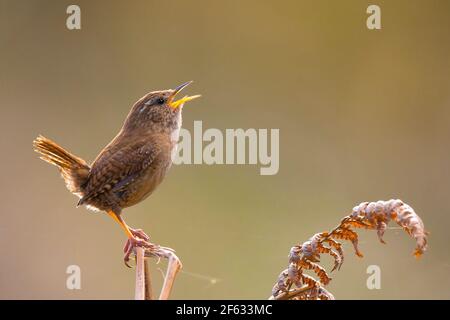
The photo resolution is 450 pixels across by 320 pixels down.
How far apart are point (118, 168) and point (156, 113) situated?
41 cm

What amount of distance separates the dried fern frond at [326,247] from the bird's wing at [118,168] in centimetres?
127

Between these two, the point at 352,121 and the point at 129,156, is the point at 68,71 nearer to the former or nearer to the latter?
the point at 352,121

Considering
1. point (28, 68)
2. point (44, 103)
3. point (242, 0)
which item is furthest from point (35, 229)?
point (242, 0)

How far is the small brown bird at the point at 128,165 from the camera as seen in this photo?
3.44 metres

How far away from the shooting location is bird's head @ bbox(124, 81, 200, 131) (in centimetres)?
368

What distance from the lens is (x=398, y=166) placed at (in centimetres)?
670

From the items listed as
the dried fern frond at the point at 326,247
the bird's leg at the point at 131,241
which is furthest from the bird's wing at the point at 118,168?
the dried fern frond at the point at 326,247

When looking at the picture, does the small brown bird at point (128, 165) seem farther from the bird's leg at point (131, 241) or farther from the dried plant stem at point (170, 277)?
the dried plant stem at point (170, 277)

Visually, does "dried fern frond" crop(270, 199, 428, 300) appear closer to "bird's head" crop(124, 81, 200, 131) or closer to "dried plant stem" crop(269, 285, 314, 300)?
"dried plant stem" crop(269, 285, 314, 300)

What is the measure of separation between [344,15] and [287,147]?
2.09 meters

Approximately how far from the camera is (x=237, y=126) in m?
6.63

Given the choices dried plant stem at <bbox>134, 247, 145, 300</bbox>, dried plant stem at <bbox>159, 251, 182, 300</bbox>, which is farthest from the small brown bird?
dried plant stem at <bbox>159, 251, 182, 300</bbox>

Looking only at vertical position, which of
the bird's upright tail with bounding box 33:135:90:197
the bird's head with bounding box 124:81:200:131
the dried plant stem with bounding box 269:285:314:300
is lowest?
the dried plant stem with bounding box 269:285:314:300

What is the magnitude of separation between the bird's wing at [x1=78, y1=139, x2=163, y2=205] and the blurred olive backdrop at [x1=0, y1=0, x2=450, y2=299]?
1.65 meters
